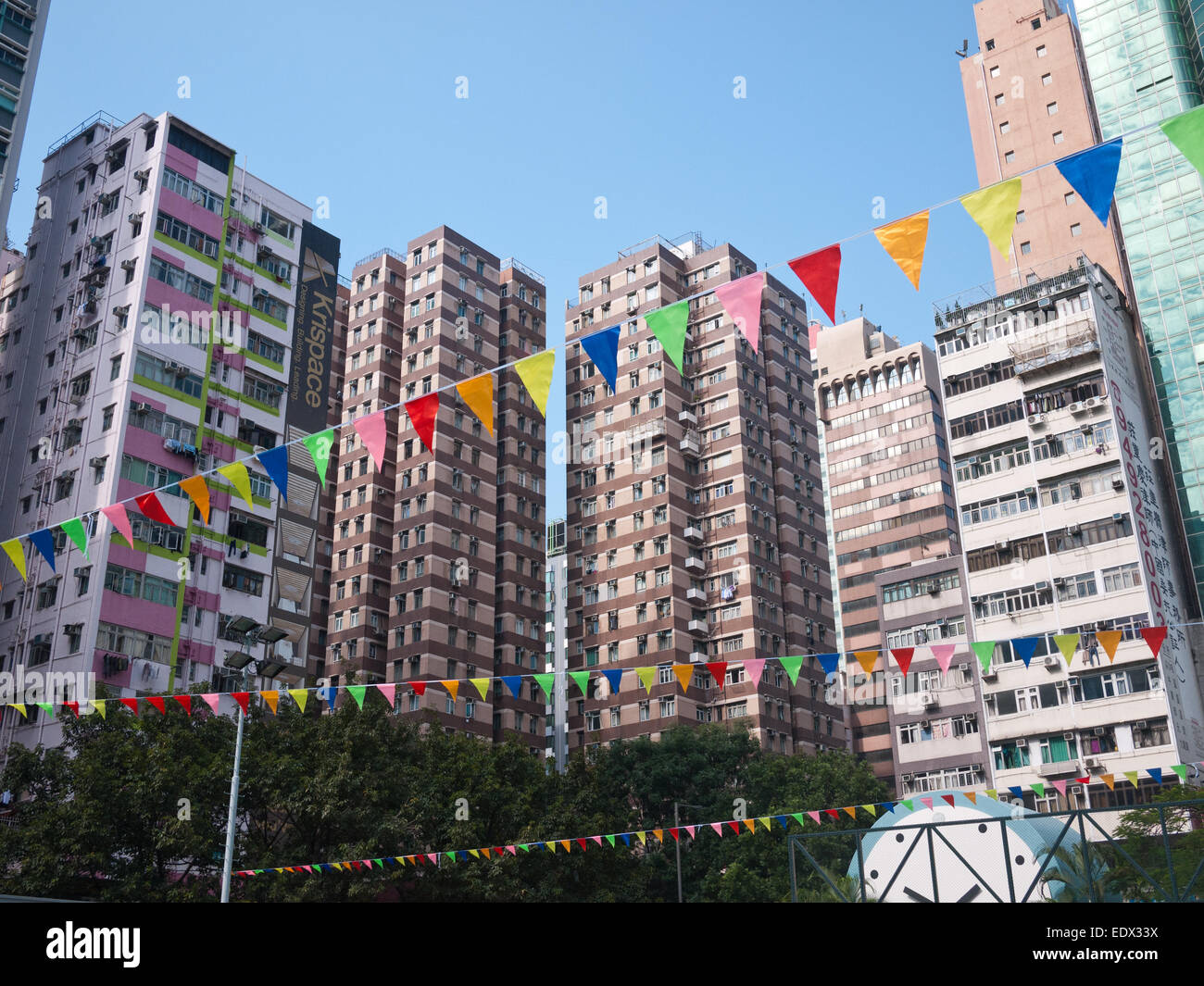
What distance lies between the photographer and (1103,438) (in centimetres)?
5291

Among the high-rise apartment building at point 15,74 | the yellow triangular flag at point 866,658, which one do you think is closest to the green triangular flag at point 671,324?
the yellow triangular flag at point 866,658

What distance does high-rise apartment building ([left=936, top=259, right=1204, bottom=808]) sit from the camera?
48.5m

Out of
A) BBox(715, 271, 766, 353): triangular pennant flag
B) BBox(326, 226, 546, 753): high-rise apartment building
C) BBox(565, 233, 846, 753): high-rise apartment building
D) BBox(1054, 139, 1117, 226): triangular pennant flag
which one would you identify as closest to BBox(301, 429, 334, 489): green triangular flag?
BBox(715, 271, 766, 353): triangular pennant flag

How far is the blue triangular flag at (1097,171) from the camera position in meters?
13.9

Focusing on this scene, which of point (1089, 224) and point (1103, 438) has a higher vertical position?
point (1089, 224)

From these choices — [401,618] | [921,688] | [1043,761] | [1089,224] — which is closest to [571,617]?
[401,618]

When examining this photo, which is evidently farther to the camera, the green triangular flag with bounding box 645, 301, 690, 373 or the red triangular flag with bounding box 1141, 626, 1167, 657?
the red triangular flag with bounding box 1141, 626, 1167, 657

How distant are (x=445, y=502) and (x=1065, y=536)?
34.6m

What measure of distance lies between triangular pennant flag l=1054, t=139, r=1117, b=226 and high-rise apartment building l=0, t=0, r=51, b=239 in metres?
47.2

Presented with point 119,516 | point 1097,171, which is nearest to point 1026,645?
point 1097,171

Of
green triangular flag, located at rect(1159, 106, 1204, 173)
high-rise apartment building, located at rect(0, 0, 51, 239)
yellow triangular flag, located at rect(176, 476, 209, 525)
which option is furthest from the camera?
high-rise apartment building, located at rect(0, 0, 51, 239)

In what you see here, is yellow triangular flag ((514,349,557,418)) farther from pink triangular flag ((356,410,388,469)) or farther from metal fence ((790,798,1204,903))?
metal fence ((790,798,1204,903))
